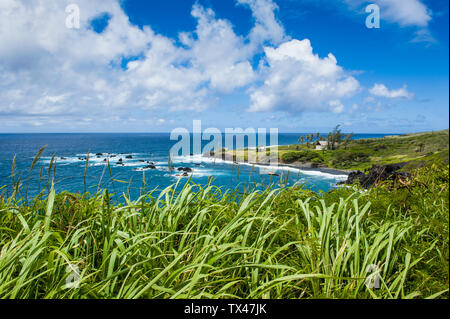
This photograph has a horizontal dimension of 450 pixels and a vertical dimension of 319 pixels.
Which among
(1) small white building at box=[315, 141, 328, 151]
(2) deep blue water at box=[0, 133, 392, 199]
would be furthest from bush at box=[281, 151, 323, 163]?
(1) small white building at box=[315, 141, 328, 151]

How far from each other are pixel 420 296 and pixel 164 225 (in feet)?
7.72

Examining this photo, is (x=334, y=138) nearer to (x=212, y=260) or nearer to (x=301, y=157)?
(x=301, y=157)

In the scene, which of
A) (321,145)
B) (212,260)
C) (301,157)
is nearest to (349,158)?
(301,157)

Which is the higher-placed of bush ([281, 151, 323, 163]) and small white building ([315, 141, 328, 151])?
small white building ([315, 141, 328, 151])

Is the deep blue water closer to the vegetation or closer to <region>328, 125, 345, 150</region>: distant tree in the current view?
the vegetation

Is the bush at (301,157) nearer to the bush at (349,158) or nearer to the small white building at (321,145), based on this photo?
the bush at (349,158)

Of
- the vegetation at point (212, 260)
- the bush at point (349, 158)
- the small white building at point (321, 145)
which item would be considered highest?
the small white building at point (321, 145)

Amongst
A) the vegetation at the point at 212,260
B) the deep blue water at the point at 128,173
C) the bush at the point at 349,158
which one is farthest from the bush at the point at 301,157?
the vegetation at the point at 212,260

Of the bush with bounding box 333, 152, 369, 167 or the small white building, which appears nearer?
the bush with bounding box 333, 152, 369, 167

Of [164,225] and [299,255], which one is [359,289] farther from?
[164,225]

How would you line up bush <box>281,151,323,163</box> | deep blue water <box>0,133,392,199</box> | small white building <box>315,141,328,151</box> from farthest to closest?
small white building <box>315,141,328,151</box> → bush <box>281,151,323,163</box> → deep blue water <box>0,133,392,199</box>
